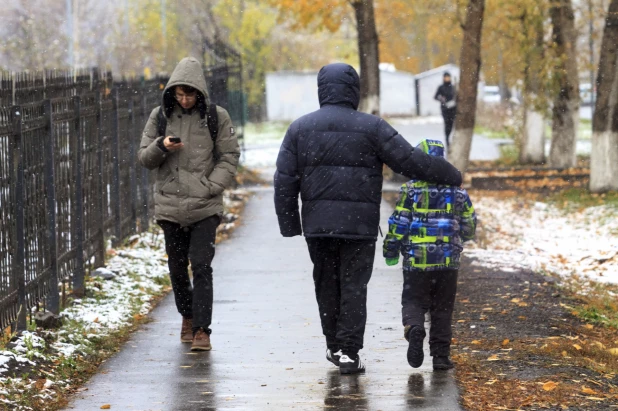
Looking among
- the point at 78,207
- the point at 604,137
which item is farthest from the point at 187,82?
the point at 604,137

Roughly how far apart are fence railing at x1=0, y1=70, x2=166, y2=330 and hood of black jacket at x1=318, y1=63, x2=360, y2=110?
202 centimetres

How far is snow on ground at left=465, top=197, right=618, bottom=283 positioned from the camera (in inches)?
464

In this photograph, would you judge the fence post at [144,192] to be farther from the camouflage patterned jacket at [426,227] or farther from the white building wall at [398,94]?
the white building wall at [398,94]

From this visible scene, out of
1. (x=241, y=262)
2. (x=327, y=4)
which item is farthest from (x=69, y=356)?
(x=327, y=4)

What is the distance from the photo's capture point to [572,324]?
8227mm

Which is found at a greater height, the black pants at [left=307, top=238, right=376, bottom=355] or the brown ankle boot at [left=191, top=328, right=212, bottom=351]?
the black pants at [left=307, top=238, right=376, bottom=355]

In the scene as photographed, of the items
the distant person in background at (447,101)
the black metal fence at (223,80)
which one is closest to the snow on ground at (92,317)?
the black metal fence at (223,80)

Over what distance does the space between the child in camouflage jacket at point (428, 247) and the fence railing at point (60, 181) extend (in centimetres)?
243

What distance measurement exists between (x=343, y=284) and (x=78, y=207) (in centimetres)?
351

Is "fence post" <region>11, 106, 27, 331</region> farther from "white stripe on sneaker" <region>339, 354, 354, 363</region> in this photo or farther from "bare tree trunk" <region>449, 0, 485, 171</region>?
"bare tree trunk" <region>449, 0, 485, 171</region>

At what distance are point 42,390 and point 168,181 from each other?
1.75m

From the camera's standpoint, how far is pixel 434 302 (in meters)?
6.73

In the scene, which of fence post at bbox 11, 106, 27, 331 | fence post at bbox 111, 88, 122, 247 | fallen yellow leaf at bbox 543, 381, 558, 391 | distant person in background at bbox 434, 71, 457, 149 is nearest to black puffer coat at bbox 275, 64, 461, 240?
fallen yellow leaf at bbox 543, 381, 558, 391

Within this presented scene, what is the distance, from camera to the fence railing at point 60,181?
7152 mm
